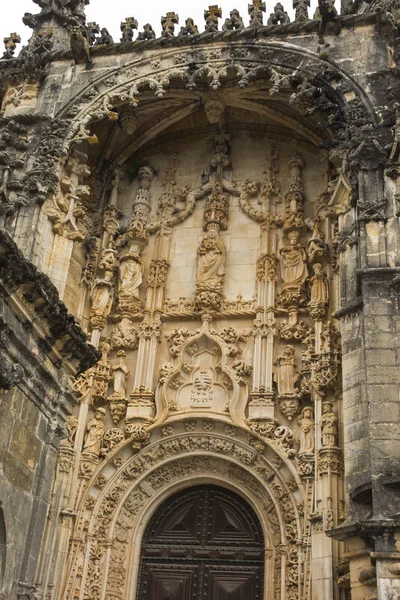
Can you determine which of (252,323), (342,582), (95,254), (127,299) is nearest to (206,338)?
(252,323)

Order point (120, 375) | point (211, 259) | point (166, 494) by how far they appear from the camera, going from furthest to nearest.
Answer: point (211, 259), point (120, 375), point (166, 494)

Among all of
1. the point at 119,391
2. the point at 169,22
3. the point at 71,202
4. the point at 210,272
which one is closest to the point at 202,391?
the point at 119,391

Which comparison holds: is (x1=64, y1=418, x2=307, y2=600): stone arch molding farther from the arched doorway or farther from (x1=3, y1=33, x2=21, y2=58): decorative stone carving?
(x1=3, y1=33, x2=21, y2=58): decorative stone carving

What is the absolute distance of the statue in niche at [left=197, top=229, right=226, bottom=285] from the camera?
11.8 m

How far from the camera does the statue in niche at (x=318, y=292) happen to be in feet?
35.7

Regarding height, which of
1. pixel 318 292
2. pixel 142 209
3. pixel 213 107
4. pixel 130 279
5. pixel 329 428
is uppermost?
pixel 213 107

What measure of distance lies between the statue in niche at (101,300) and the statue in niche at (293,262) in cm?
286

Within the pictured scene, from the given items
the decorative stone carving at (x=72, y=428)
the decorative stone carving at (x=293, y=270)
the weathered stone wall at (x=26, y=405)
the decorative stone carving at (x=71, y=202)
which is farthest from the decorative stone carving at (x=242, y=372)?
the weathered stone wall at (x=26, y=405)

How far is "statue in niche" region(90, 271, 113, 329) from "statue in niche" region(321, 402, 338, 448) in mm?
3942

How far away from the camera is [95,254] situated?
1242cm

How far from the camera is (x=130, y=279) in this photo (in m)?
12.1

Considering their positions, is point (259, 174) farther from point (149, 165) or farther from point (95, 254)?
point (95, 254)

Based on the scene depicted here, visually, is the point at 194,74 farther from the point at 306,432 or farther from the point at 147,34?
the point at 306,432

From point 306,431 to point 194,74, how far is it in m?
6.09
